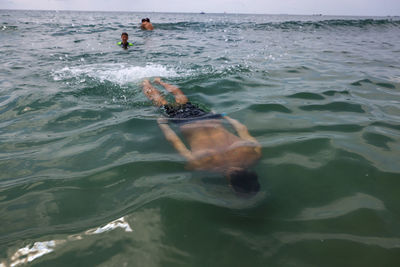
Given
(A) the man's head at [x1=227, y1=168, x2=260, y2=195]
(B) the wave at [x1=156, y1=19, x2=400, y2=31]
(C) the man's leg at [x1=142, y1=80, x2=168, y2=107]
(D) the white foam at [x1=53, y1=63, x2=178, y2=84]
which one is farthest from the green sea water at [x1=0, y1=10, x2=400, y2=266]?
(B) the wave at [x1=156, y1=19, x2=400, y2=31]

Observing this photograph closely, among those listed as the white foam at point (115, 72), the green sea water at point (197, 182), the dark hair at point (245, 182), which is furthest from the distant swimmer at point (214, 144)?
the white foam at point (115, 72)

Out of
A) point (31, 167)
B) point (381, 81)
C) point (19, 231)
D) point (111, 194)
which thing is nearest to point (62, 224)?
point (19, 231)

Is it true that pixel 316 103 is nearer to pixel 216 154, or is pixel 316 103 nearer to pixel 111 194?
pixel 216 154

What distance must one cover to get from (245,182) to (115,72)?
5.57m

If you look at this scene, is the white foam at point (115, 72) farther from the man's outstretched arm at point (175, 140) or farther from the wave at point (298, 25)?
the wave at point (298, 25)

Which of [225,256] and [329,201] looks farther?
[329,201]

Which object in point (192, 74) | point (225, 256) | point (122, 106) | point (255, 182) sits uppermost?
point (192, 74)

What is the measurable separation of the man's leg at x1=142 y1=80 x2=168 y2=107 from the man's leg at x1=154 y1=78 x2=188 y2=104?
0.86 feet

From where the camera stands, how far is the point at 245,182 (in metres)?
2.22

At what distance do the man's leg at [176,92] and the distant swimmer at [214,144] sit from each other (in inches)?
8.1

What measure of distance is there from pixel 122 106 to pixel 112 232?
285 centimetres

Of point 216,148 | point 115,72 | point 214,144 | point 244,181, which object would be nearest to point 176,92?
point 214,144

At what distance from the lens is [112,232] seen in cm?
176

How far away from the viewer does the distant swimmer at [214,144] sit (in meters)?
2.35
